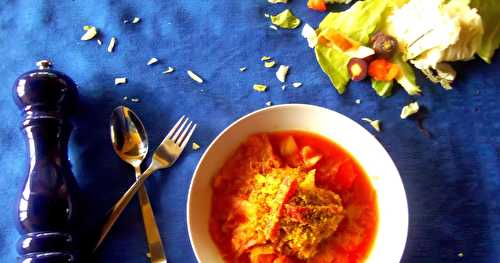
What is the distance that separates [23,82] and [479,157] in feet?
5.23

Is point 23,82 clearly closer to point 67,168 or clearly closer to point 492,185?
point 67,168

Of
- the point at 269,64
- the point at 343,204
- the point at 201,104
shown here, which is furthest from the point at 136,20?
the point at 343,204

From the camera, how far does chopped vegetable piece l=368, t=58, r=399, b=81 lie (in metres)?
2.02

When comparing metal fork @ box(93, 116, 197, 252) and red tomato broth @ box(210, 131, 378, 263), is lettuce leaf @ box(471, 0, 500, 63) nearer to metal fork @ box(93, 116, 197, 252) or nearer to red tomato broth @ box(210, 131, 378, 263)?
red tomato broth @ box(210, 131, 378, 263)

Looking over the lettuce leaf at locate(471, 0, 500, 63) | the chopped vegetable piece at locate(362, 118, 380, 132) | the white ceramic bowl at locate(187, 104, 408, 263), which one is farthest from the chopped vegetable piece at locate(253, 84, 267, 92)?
the lettuce leaf at locate(471, 0, 500, 63)

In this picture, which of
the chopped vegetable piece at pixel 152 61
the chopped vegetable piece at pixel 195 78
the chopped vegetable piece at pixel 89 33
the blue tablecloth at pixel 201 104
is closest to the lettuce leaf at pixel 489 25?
the blue tablecloth at pixel 201 104

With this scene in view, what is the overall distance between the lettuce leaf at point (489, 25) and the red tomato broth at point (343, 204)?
2.08ft

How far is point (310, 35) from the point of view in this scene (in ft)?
6.79

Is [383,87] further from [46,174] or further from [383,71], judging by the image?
[46,174]

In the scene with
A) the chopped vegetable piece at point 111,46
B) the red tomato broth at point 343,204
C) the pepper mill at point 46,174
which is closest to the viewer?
the pepper mill at point 46,174

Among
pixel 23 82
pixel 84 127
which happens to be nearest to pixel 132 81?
pixel 84 127

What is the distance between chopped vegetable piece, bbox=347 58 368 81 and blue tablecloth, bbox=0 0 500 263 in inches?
1.7

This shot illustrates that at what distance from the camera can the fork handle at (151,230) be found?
1.93 metres

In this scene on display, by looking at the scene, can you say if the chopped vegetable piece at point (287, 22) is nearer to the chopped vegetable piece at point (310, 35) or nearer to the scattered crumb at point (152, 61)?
the chopped vegetable piece at point (310, 35)
